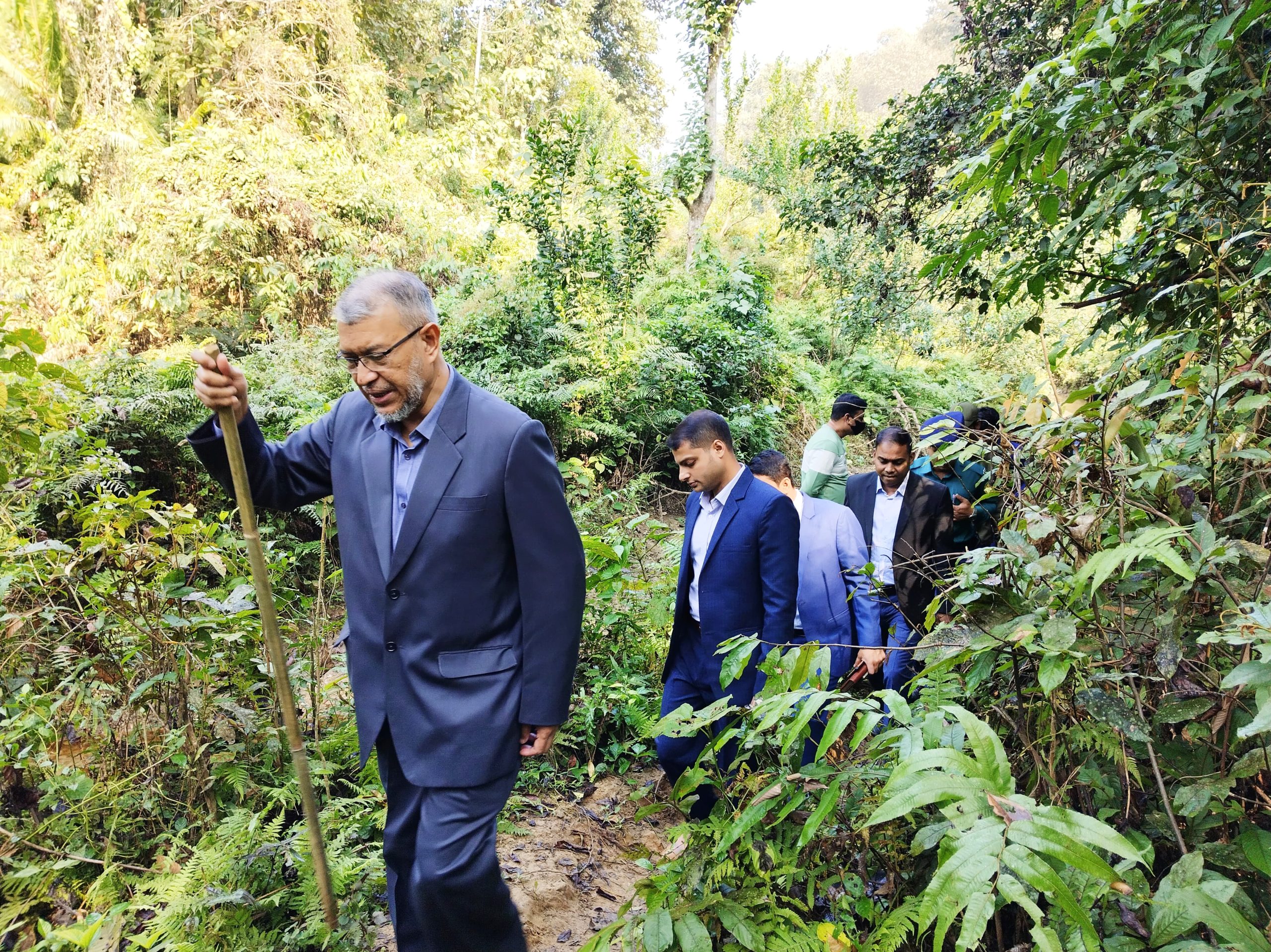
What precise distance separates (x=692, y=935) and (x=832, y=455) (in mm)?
3912

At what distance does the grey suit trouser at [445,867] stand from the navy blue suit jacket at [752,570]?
1.26m

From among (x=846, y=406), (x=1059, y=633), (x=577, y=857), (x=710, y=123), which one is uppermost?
(x=710, y=123)

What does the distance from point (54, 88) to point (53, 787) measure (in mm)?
12993

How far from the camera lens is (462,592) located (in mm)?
2498

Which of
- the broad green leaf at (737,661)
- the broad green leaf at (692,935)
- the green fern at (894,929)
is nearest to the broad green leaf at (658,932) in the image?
the broad green leaf at (692,935)

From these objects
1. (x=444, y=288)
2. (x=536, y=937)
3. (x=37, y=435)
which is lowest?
(x=536, y=937)

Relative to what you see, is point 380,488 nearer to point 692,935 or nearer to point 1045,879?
point 692,935

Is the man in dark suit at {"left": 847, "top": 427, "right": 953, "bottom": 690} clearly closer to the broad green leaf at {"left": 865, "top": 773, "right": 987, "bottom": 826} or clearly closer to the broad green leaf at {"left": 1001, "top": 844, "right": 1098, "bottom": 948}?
the broad green leaf at {"left": 865, "top": 773, "right": 987, "bottom": 826}

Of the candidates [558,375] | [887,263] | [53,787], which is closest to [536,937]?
[53,787]

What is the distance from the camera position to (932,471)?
4.63 metres

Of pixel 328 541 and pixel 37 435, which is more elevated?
pixel 37 435

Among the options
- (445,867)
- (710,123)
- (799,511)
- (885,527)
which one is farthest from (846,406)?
(710,123)

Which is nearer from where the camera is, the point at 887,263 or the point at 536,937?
the point at 536,937

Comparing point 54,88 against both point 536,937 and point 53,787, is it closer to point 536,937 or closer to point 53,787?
point 53,787
